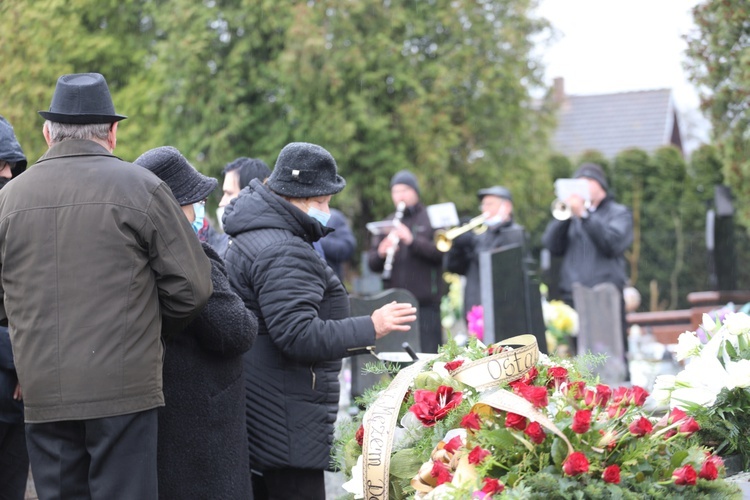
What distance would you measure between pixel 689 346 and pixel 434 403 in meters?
1.10

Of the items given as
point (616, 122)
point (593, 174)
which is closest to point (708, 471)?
point (593, 174)

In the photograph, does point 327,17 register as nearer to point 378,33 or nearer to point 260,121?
point 378,33

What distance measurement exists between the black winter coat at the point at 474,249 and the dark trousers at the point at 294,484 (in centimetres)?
580

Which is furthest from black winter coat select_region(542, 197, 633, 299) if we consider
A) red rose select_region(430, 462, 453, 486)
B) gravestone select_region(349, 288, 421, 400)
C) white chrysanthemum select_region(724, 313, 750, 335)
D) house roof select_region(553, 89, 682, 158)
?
house roof select_region(553, 89, 682, 158)

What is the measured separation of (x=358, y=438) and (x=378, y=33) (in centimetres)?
1487

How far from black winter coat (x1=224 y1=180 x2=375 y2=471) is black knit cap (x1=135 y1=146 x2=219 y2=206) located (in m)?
0.35

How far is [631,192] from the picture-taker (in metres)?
21.3

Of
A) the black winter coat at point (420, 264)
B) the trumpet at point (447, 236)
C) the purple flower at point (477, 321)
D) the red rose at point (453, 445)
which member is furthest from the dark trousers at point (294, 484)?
the trumpet at point (447, 236)

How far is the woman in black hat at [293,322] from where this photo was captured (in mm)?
3994

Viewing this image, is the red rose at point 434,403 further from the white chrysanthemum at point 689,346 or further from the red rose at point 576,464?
the white chrysanthemum at point 689,346

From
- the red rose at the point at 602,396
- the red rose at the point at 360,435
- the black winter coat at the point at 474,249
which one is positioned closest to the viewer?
the red rose at the point at 602,396

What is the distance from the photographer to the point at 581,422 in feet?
8.64

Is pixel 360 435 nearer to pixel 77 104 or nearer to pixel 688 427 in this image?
pixel 688 427

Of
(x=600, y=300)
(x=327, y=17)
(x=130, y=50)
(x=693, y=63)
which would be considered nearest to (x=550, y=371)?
(x=600, y=300)
